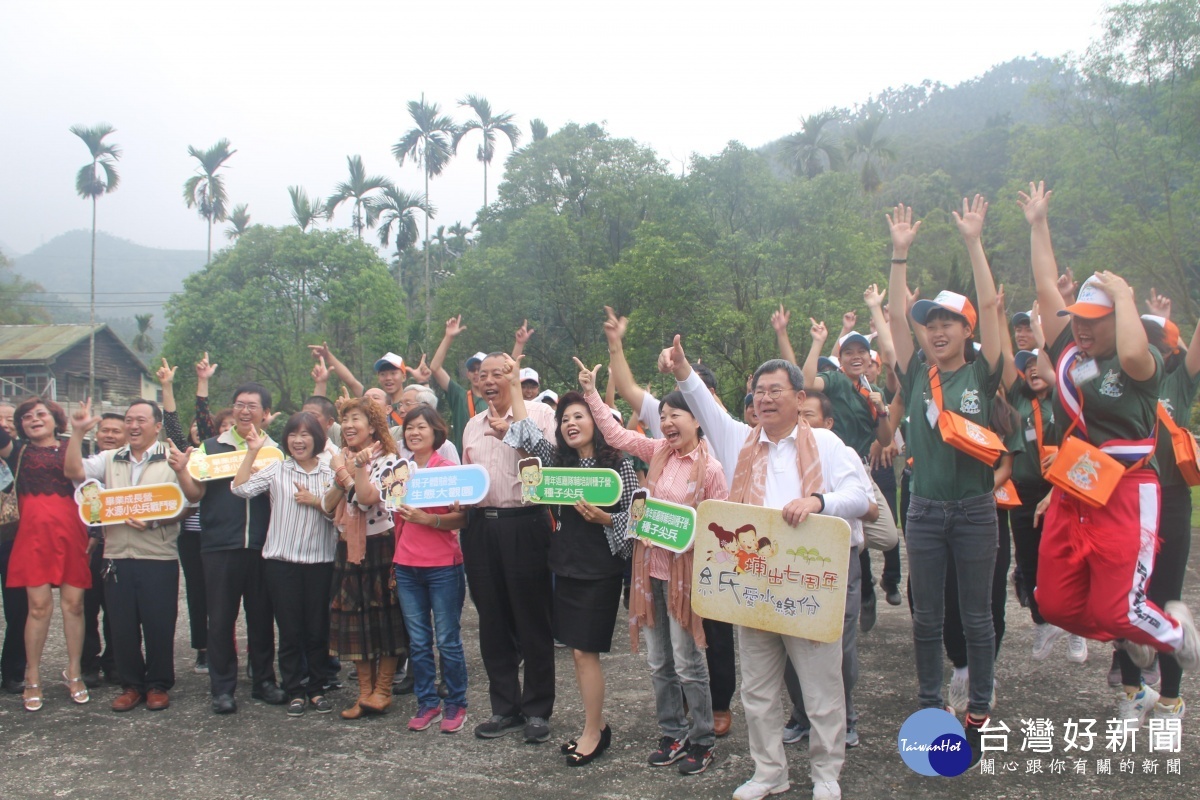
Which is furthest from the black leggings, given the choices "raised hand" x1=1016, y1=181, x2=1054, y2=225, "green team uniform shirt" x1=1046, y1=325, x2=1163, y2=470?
"raised hand" x1=1016, y1=181, x2=1054, y2=225

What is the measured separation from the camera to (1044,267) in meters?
4.35

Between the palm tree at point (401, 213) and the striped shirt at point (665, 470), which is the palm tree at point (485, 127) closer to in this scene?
the palm tree at point (401, 213)

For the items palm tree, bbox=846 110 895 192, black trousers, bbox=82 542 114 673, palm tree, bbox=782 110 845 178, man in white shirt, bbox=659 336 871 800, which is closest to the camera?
man in white shirt, bbox=659 336 871 800

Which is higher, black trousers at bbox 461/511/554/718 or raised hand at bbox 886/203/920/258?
raised hand at bbox 886/203/920/258

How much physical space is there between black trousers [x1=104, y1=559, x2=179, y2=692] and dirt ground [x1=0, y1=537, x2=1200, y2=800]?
0.79 feet

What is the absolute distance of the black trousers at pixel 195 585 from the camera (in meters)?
6.28

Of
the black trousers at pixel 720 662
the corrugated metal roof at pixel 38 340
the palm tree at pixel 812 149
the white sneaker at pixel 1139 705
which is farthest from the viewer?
the palm tree at pixel 812 149

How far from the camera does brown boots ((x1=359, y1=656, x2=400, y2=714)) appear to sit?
17.5 ft

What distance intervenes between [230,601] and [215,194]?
141ft

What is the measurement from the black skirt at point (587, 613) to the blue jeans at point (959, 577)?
160 centimetres

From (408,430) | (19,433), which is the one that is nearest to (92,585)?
(19,433)

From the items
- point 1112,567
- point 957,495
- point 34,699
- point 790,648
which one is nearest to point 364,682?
point 34,699

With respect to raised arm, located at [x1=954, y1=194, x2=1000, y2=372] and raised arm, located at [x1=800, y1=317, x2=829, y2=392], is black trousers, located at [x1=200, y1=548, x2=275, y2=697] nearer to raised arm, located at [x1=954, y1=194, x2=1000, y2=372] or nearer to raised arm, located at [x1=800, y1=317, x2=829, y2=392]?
raised arm, located at [x1=800, y1=317, x2=829, y2=392]

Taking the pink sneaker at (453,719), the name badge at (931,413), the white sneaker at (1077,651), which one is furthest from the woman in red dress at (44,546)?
the white sneaker at (1077,651)
